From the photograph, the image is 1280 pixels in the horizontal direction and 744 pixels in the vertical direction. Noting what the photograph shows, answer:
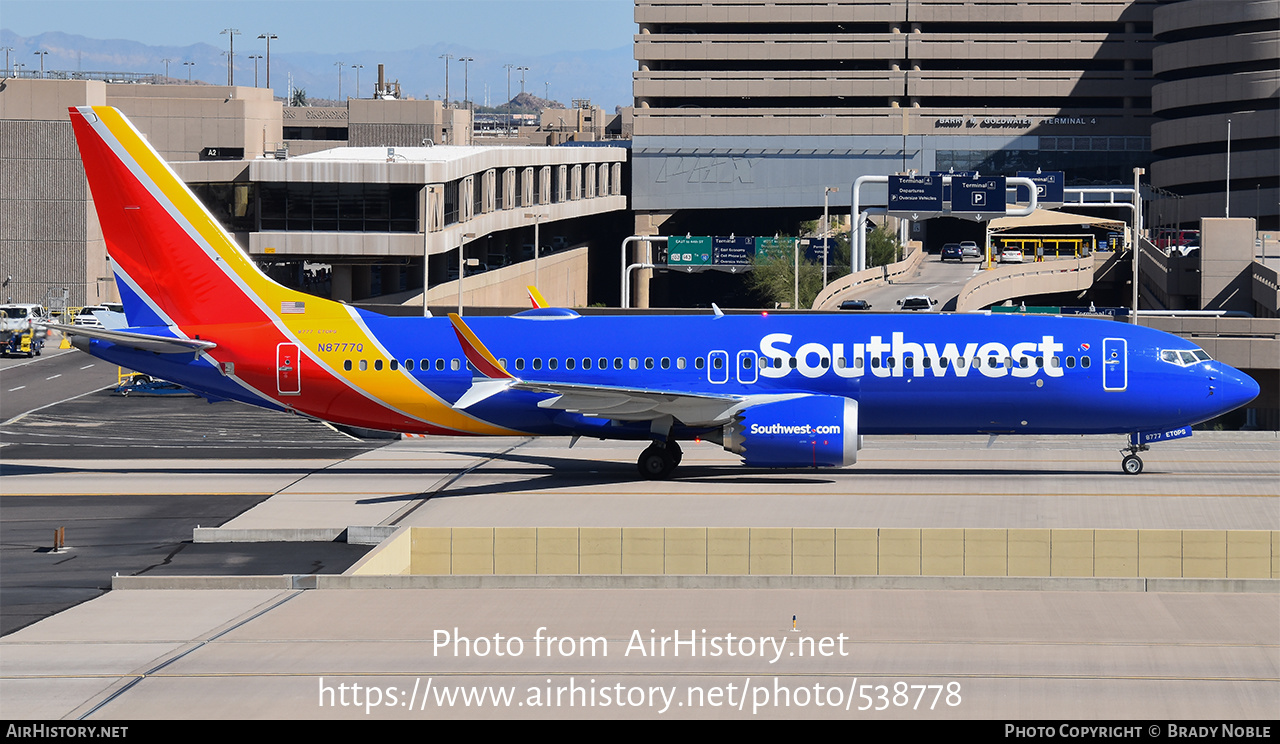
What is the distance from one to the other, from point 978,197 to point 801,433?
69.6 metres

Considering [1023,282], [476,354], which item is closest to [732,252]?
[1023,282]

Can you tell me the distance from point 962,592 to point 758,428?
11706 millimetres

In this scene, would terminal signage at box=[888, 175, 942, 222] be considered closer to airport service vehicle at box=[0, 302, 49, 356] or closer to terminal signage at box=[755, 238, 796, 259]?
terminal signage at box=[755, 238, 796, 259]

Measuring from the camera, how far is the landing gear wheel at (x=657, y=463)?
126 feet

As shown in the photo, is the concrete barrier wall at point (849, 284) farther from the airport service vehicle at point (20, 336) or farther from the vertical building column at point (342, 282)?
the airport service vehicle at point (20, 336)

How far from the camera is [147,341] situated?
37.8 meters

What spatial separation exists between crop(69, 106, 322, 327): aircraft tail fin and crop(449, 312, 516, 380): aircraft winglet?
17.3 ft

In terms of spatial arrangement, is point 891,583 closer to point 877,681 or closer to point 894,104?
point 877,681

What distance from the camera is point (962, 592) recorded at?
24.4 m

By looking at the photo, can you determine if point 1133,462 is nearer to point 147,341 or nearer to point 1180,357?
point 1180,357

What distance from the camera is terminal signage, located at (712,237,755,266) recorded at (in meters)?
121

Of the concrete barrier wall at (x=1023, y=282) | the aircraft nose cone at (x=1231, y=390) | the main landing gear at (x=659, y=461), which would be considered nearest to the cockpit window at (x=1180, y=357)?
the aircraft nose cone at (x=1231, y=390)

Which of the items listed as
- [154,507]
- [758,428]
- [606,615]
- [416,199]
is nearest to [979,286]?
[416,199]

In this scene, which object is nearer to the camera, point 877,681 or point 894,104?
point 877,681
